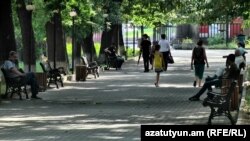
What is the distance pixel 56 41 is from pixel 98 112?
45.6 feet

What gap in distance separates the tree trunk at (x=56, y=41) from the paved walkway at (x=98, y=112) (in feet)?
16.0

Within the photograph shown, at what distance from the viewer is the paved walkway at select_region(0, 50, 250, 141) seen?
1202 cm

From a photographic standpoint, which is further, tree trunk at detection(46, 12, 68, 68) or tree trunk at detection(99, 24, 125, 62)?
tree trunk at detection(99, 24, 125, 62)

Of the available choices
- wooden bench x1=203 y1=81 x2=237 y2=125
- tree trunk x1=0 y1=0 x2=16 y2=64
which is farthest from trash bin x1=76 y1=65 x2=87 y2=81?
wooden bench x1=203 y1=81 x2=237 y2=125

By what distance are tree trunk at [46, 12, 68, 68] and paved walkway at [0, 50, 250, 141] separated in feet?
16.0

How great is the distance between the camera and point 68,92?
2148 centimetres

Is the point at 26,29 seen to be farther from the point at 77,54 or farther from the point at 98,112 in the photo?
the point at 98,112

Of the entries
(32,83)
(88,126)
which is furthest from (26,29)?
(88,126)

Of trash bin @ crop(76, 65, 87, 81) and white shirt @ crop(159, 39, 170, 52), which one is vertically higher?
white shirt @ crop(159, 39, 170, 52)

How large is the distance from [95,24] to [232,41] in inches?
1308

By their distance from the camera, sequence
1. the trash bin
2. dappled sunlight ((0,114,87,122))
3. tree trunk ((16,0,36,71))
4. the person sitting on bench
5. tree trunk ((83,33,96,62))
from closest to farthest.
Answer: dappled sunlight ((0,114,87,122)) < the person sitting on bench < tree trunk ((16,0,36,71)) < the trash bin < tree trunk ((83,33,96,62))

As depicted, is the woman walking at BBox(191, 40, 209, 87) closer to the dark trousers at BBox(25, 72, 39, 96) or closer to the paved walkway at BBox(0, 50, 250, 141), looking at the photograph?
the paved walkway at BBox(0, 50, 250, 141)

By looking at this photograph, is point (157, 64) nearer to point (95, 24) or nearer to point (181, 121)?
point (181, 121)

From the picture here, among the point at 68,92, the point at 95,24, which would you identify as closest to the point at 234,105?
the point at 68,92
